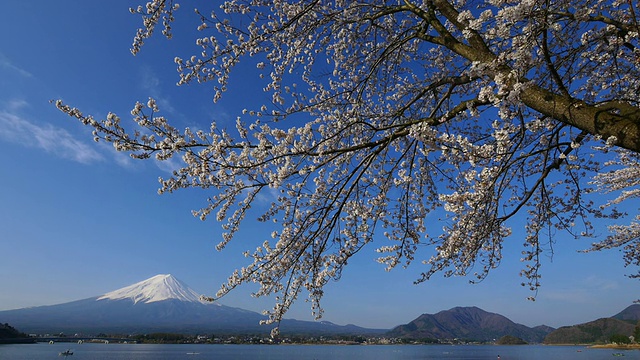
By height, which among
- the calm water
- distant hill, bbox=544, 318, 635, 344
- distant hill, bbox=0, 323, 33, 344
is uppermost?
distant hill, bbox=544, 318, 635, 344

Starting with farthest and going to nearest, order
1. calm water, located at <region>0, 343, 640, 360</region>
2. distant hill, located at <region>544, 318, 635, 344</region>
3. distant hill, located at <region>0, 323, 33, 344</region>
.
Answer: distant hill, located at <region>544, 318, 635, 344</region>
distant hill, located at <region>0, 323, 33, 344</region>
calm water, located at <region>0, 343, 640, 360</region>

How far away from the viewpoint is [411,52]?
16.8 ft

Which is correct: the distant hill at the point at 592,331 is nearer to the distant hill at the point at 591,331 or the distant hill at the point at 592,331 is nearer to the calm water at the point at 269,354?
the distant hill at the point at 591,331

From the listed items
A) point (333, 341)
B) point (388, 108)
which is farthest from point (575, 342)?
point (388, 108)

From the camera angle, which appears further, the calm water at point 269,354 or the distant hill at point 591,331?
the distant hill at point 591,331

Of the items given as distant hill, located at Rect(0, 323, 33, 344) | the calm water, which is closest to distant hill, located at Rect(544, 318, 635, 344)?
the calm water

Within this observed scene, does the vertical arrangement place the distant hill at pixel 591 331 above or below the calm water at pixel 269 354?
above

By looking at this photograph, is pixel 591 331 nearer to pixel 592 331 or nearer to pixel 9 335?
pixel 592 331

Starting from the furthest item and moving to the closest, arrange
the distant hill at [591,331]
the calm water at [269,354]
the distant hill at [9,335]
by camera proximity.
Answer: the distant hill at [591,331]
the distant hill at [9,335]
the calm water at [269,354]

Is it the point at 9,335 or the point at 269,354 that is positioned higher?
the point at 9,335

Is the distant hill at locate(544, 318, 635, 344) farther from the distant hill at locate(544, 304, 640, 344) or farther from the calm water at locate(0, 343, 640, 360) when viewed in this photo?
the calm water at locate(0, 343, 640, 360)

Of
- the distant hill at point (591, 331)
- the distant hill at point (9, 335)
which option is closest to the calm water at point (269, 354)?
the distant hill at point (9, 335)

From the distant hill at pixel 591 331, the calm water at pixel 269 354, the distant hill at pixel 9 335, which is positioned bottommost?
the calm water at pixel 269 354

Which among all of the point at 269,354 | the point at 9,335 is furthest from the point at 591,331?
the point at 9,335
